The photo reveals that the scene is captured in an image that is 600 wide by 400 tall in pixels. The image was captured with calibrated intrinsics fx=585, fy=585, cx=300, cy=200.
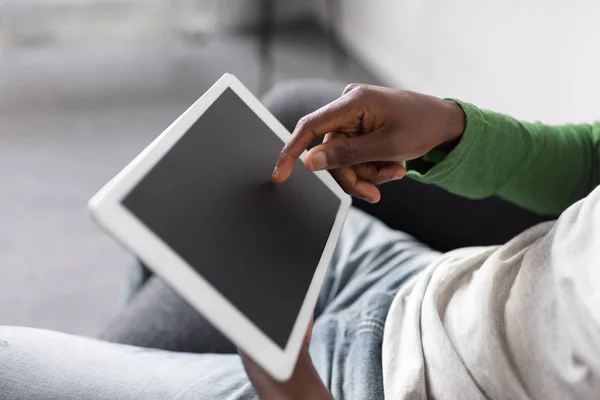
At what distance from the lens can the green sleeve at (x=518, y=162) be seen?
678 mm

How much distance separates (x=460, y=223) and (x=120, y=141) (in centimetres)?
115

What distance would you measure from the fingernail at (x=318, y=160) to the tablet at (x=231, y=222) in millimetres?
36

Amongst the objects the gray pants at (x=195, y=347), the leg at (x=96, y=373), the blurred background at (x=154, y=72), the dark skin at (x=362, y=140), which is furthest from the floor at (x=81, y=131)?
the dark skin at (x=362, y=140)

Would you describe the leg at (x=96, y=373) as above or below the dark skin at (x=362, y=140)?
below

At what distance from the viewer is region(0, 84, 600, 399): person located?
20.3 inches

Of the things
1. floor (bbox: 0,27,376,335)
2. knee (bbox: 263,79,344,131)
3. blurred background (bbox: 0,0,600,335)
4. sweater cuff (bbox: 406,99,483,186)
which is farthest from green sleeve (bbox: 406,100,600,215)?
floor (bbox: 0,27,376,335)

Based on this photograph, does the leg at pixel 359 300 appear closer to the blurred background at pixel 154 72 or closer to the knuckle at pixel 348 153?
the knuckle at pixel 348 153

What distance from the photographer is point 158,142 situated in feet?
1.50

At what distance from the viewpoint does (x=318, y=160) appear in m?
0.55

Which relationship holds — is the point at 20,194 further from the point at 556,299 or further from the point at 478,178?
the point at 556,299

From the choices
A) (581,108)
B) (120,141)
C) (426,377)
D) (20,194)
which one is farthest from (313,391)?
(120,141)

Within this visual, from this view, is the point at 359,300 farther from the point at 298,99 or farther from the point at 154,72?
the point at 154,72

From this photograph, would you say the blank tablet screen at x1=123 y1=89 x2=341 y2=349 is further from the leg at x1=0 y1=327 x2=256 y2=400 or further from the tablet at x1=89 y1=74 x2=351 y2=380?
the leg at x1=0 y1=327 x2=256 y2=400

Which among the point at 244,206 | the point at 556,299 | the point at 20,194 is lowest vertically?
the point at 20,194
